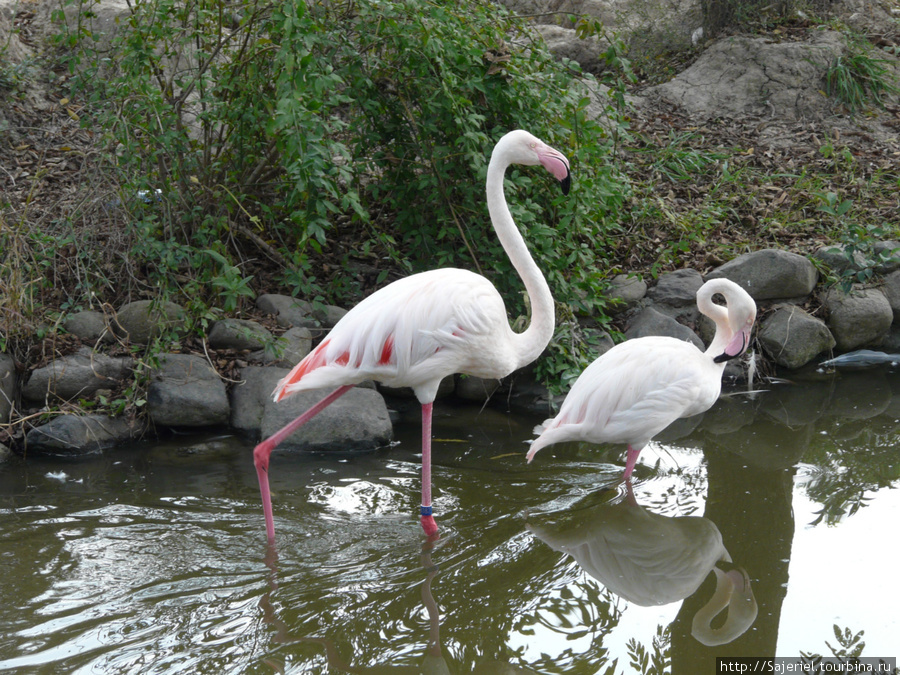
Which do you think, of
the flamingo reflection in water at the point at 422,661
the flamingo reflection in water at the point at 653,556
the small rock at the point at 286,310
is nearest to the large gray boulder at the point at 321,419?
the small rock at the point at 286,310

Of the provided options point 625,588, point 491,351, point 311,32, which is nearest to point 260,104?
point 311,32

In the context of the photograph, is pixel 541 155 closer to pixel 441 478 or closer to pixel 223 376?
pixel 441 478

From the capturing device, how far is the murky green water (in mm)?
2723

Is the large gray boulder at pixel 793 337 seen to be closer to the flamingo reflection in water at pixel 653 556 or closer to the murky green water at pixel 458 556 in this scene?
the murky green water at pixel 458 556

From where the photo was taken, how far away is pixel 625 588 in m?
3.16

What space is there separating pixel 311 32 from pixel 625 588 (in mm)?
2952

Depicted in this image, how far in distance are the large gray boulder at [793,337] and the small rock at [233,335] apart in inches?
132

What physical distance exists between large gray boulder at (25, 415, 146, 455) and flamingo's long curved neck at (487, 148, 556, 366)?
240 centimetres

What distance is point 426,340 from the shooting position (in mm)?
3455

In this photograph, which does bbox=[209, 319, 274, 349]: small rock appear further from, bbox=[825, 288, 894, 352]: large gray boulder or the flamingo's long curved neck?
bbox=[825, 288, 894, 352]: large gray boulder

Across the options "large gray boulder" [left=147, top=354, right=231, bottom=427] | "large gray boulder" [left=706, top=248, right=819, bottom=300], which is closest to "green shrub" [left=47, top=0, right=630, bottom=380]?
"large gray boulder" [left=147, top=354, right=231, bottom=427]

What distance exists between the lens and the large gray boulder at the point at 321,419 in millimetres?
4484

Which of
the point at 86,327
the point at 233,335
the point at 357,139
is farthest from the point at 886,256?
the point at 86,327

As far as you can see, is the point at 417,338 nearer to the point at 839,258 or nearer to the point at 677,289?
the point at 677,289
